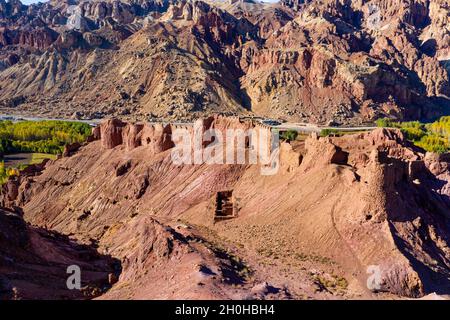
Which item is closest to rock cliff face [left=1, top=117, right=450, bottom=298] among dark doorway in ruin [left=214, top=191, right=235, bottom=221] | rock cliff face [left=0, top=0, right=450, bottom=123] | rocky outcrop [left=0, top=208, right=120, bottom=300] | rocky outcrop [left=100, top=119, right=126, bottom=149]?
dark doorway in ruin [left=214, top=191, right=235, bottom=221]

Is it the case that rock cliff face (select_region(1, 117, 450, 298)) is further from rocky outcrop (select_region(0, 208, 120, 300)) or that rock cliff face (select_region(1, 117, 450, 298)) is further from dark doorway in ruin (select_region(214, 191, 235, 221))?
rocky outcrop (select_region(0, 208, 120, 300))

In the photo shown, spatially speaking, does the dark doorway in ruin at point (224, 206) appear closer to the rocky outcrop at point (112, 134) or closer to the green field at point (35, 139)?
the rocky outcrop at point (112, 134)

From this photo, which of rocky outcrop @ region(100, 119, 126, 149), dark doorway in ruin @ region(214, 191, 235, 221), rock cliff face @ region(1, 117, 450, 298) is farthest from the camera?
rocky outcrop @ region(100, 119, 126, 149)

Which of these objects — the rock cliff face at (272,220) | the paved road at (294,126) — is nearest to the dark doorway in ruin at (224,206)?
the rock cliff face at (272,220)

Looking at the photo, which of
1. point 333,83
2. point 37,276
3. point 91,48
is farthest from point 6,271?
point 91,48

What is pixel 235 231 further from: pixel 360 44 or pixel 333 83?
pixel 360 44

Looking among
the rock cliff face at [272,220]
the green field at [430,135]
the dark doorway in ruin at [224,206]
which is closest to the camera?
the rock cliff face at [272,220]

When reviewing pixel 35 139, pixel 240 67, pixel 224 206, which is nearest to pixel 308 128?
pixel 240 67

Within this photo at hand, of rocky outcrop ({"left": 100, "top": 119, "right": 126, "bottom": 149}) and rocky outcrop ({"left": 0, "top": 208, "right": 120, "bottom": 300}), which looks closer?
rocky outcrop ({"left": 0, "top": 208, "right": 120, "bottom": 300})
